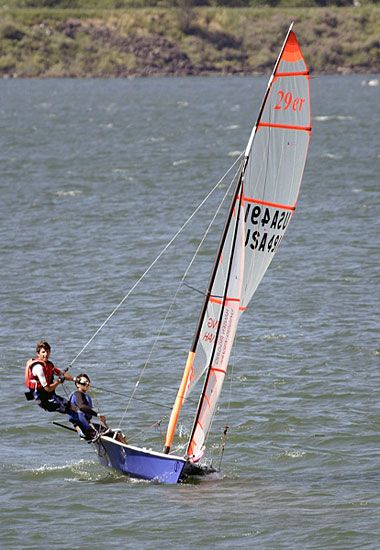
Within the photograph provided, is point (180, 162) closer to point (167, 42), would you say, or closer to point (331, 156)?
point (331, 156)

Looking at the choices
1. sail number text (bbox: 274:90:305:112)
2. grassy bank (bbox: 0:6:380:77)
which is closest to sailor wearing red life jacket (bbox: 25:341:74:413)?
sail number text (bbox: 274:90:305:112)

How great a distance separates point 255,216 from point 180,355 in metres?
9.92

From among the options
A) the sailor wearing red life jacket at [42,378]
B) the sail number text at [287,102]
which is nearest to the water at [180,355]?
the sailor wearing red life jacket at [42,378]

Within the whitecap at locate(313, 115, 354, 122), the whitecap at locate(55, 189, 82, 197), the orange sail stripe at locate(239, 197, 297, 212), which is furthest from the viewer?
A: the whitecap at locate(313, 115, 354, 122)

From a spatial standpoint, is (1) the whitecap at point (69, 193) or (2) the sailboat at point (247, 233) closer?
(2) the sailboat at point (247, 233)

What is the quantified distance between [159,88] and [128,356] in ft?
356

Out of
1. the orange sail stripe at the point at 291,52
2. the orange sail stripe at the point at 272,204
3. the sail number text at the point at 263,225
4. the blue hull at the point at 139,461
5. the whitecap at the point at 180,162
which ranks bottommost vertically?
the blue hull at the point at 139,461

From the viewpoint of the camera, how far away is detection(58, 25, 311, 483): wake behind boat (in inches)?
797

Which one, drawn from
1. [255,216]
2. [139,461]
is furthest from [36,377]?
[255,216]

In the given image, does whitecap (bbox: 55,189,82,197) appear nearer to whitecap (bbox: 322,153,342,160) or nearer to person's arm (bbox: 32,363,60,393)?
whitecap (bbox: 322,153,342,160)

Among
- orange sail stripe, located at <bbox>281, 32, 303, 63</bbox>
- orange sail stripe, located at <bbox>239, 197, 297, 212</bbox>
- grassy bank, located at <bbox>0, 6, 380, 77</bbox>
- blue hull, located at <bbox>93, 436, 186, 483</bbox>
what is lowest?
blue hull, located at <bbox>93, 436, 186, 483</bbox>

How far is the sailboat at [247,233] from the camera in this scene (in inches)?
797

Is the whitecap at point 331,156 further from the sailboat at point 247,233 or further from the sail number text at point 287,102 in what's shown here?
the sail number text at point 287,102

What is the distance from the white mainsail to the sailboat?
0.02m
